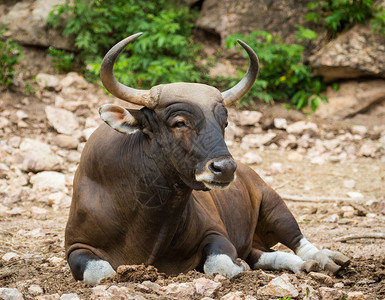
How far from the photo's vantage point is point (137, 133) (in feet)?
14.8

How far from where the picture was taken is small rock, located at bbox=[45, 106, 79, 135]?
392 inches

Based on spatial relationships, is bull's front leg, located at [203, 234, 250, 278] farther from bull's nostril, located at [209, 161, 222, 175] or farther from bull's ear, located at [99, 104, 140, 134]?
bull's ear, located at [99, 104, 140, 134]

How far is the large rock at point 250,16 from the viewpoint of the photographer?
12492 millimetres

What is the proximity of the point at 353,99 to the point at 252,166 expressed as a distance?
3.25m

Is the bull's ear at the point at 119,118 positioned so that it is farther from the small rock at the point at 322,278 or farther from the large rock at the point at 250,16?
the large rock at the point at 250,16

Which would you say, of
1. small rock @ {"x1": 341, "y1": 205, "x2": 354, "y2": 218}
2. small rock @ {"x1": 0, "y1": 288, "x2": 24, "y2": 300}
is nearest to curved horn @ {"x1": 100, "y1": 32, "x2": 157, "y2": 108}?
small rock @ {"x1": 0, "y1": 288, "x2": 24, "y2": 300}

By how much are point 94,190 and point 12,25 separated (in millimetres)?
7733

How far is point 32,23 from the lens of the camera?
11383 mm

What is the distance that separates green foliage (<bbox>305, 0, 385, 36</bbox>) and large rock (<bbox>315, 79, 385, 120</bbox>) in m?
1.06

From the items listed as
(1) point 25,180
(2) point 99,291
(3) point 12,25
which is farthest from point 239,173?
(3) point 12,25

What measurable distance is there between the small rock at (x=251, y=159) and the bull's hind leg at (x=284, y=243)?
11.9 ft

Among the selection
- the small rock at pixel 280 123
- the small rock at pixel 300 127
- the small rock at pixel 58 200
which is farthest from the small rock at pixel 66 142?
the small rock at pixel 300 127

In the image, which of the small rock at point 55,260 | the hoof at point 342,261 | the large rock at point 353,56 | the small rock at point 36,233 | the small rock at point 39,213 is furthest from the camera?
the large rock at point 353,56

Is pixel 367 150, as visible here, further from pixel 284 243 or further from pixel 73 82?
pixel 73 82
